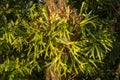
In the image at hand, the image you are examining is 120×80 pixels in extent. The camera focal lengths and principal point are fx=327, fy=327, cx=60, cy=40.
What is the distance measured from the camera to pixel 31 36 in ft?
6.26

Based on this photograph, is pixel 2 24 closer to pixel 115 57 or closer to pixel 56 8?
pixel 56 8

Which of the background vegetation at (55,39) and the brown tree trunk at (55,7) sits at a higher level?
the brown tree trunk at (55,7)

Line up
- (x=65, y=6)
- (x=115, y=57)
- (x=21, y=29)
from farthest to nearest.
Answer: (x=115, y=57) < (x=21, y=29) < (x=65, y=6)

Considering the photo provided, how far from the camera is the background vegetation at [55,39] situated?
1.83m

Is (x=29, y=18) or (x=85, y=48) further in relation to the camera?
(x=29, y=18)

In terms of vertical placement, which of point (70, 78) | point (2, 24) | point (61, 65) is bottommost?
point (70, 78)

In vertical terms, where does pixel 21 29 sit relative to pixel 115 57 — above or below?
above

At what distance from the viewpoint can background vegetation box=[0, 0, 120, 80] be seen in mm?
1828

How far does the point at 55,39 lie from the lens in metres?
1.82

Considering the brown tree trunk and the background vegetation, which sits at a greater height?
the brown tree trunk

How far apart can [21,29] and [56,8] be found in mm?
296

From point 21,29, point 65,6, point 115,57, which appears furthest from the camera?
point 115,57

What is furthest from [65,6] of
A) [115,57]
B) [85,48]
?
[115,57]

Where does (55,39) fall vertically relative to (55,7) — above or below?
below
